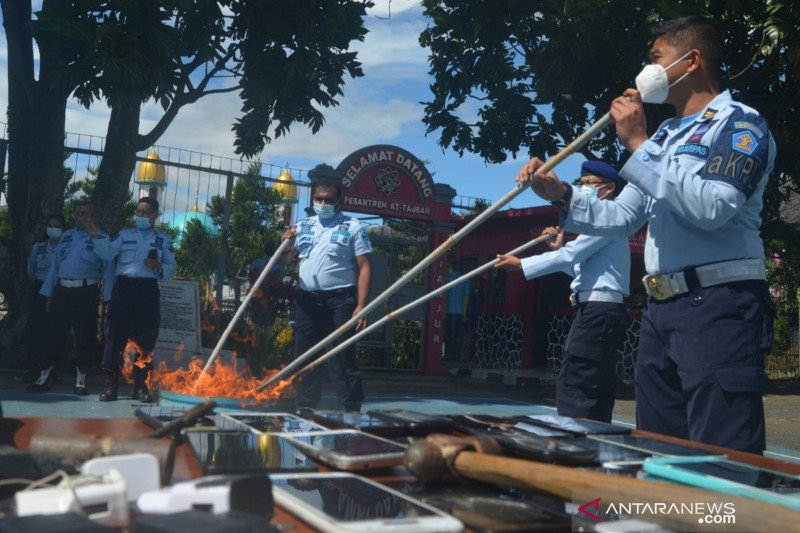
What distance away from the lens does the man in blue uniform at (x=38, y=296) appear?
368 inches

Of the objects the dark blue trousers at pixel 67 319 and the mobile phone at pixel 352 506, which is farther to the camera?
the dark blue trousers at pixel 67 319

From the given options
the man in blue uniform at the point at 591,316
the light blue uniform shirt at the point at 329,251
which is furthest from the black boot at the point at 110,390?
the man in blue uniform at the point at 591,316

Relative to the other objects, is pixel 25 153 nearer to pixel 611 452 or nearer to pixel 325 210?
pixel 325 210

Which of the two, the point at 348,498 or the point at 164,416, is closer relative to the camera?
the point at 348,498

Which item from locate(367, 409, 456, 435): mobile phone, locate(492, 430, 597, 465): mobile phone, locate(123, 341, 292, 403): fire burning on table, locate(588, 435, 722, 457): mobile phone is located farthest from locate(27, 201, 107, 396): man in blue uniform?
locate(492, 430, 597, 465): mobile phone

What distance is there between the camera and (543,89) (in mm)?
13266

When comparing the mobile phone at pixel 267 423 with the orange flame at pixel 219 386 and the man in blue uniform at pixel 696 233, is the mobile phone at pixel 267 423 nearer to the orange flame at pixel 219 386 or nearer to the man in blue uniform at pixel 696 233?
the man in blue uniform at pixel 696 233

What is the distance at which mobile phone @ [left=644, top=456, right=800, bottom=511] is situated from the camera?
128 centimetres

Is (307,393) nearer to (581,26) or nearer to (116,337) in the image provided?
(116,337)

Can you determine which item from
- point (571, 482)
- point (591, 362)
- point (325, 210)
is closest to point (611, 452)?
point (571, 482)

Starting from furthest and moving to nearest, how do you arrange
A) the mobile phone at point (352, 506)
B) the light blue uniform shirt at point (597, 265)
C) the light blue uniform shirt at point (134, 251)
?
the light blue uniform shirt at point (134, 251), the light blue uniform shirt at point (597, 265), the mobile phone at point (352, 506)

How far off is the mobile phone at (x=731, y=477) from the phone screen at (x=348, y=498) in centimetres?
50

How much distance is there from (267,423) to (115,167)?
10.2 metres

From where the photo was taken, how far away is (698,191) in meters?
2.28
